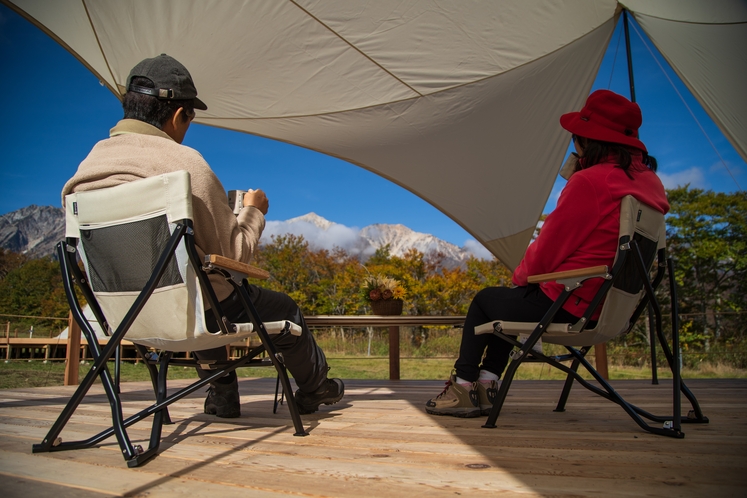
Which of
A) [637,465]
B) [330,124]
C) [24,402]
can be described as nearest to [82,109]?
[330,124]

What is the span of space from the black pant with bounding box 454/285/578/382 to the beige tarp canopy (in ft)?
7.70

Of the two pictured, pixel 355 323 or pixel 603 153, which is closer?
pixel 603 153

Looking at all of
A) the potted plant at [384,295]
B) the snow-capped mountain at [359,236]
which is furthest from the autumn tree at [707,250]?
the snow-capped mountain at [359,236]

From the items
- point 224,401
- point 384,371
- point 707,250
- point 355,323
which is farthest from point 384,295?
point 707,250

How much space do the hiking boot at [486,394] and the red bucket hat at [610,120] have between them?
3.58 ft

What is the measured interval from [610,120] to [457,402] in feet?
4.17

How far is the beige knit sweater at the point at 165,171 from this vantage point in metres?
1.51

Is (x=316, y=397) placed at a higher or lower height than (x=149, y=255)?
lower

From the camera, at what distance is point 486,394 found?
2156 millimetres

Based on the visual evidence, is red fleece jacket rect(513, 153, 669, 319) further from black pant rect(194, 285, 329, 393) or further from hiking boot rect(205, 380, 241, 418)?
hiking boot rect(205, 380, 241, 418)

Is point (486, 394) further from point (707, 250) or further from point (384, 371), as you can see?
point (707, 250)

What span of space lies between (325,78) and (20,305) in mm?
10382

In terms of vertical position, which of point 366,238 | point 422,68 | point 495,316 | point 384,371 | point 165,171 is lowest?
point 384,371

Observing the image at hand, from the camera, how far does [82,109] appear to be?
18016mm
